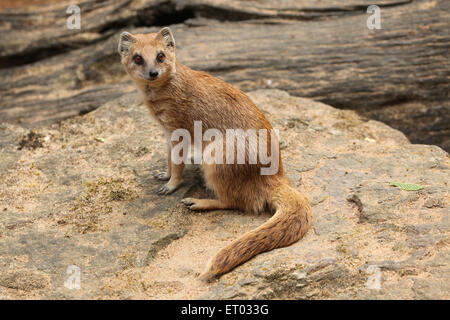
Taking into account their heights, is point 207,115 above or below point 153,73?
below

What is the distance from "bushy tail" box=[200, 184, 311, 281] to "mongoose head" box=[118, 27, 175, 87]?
1562 millimetres

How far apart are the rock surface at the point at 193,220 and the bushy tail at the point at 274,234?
9cm

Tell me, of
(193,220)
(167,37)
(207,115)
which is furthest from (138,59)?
(193,220)

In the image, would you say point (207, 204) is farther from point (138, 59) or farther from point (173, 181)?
point (138, 59)

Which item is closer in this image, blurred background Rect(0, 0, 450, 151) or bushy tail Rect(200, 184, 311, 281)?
bushy tail Rect(200, 184, 311, 281)

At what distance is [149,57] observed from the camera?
4.74 meters

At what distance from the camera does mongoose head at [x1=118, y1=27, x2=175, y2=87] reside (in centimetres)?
473

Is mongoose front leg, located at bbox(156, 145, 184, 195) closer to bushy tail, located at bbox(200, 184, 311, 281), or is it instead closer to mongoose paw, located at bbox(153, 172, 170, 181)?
mongoose paw, located at bbox(153, 172, 170, 181)

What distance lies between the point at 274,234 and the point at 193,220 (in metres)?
0.92

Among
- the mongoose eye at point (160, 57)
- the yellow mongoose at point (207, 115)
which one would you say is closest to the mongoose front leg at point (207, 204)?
the yellow mongoose at point (207, 115)

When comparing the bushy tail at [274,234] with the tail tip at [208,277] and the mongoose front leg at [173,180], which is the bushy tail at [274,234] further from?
the mongoose front leg at [173,180]

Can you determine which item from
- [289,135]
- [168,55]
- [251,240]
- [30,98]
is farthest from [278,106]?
[30,98]

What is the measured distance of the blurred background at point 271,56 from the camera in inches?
285

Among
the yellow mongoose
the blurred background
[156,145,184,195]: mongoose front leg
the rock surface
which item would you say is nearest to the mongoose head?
the yellow mongoose
